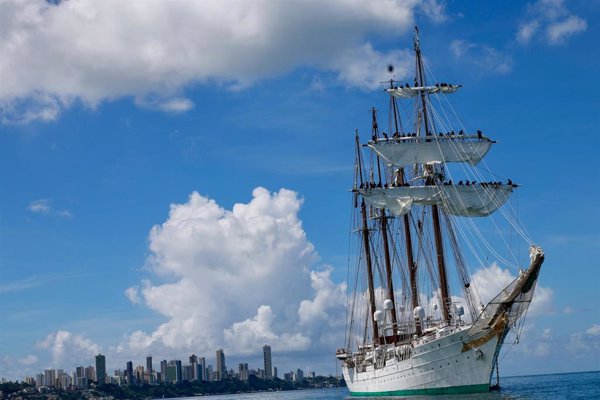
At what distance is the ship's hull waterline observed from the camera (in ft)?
231

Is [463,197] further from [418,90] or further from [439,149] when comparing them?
[418,90]

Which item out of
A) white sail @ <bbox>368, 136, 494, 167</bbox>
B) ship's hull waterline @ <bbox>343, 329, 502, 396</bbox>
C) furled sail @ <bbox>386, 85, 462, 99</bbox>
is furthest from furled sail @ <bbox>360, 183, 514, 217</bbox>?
ship's hull waterline @ <bbox>343, 329, 502, 396</bbox>

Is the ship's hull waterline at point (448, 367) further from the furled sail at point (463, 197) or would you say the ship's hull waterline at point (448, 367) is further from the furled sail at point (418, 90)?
the furled sail at point (418, 90)

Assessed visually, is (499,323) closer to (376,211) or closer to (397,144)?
(397,144)

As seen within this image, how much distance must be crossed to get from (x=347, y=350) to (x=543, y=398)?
3286 cm

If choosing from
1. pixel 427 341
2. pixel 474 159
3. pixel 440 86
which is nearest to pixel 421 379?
pixel 427 341

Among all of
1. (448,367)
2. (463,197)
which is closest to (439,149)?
(463,197)

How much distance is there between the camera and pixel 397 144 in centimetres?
8969

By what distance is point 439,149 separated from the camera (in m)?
88.5

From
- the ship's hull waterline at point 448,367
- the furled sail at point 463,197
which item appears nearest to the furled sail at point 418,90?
the furled sail at point 463,197

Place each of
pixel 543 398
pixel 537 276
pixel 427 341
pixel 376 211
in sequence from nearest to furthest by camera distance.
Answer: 1. pixel 537 276
2. pixel 427 341
3. pixel 543 398
4. pixel 376 211

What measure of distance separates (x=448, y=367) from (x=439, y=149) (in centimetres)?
2608

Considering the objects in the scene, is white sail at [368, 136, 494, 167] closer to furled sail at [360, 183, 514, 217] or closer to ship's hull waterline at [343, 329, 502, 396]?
furled sail at [360, 183, 514, 217]

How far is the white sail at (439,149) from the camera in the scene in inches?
3494
